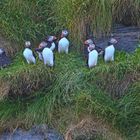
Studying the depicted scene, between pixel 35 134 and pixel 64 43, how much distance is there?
95 cm

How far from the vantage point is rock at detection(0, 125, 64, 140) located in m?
4.74

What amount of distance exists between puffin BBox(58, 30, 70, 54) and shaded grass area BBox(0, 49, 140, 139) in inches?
12.0

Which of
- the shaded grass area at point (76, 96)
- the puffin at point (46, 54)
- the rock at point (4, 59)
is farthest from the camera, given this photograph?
the rock at point (4, 59)

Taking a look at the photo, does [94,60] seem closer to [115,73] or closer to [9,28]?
[115,73]

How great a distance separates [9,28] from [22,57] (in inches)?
13.3

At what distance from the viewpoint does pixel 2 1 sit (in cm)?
573

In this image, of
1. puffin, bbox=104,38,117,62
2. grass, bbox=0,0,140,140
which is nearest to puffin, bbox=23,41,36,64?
grass, bbox=0,0,140,140

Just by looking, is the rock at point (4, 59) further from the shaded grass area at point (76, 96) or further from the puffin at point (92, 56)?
the puffin at point (92, 56)

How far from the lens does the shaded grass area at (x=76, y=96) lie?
4594mm

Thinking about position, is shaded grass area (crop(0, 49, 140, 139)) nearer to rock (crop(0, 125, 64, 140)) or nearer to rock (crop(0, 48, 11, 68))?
rock (crop(0, 125, 64, 140))

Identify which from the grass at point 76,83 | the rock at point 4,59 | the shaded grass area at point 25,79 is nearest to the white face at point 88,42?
the grass at point 76,83

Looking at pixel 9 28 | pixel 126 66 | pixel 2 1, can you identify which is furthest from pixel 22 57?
pixel 126 66

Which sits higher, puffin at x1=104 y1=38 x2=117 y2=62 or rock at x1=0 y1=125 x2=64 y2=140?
puffin at x1=104 y1=38 x2=117 y2=62

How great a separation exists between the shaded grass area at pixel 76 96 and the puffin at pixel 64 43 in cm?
30
